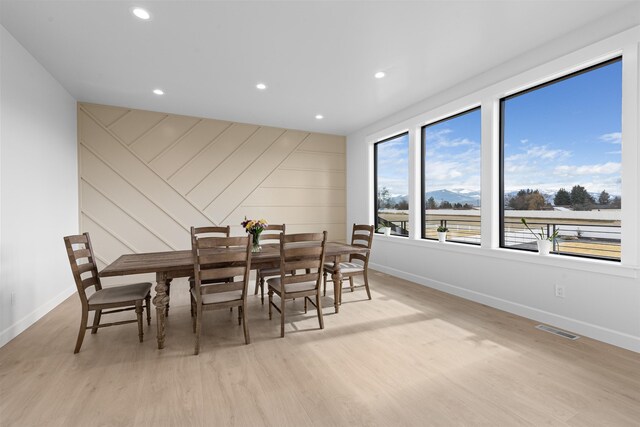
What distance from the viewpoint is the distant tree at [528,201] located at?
3232 millimetres

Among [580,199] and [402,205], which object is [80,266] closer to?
[402,205]

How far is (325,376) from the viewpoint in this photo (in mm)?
2078

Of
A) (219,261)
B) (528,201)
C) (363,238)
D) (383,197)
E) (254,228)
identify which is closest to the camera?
(219,261)

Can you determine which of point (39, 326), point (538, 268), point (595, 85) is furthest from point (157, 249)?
point (595, 85)

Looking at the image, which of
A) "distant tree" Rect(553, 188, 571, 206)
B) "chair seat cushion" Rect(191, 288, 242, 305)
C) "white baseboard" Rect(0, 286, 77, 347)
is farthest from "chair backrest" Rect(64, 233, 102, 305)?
Answer: "distant tree" Rect(553, 188, 571, 206)

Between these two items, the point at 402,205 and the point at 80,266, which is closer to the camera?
the point at 80,266

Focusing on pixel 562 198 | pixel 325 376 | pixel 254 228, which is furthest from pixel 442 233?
pixel 325 376

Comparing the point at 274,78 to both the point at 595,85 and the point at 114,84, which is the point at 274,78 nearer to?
the point at 114,84

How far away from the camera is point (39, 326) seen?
9.72 feet

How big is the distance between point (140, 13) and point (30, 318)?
124 inches

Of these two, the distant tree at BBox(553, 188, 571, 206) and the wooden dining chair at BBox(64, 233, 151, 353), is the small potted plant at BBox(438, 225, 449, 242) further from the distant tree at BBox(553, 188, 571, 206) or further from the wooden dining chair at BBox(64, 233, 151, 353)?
the wooden dining chair at BBox(64, 233, 151, 353)

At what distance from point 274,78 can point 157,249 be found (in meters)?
3.36

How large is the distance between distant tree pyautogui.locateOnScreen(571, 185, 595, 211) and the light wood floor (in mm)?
1253

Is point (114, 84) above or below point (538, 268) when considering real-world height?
above
